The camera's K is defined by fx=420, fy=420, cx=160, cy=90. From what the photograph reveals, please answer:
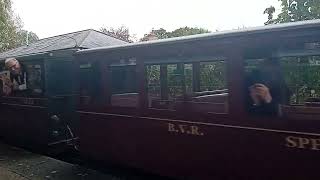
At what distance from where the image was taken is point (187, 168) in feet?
18.6

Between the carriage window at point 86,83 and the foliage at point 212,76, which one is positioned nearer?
the foliage at point 212,76

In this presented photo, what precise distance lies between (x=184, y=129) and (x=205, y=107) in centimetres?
49

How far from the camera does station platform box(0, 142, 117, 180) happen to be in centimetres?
716

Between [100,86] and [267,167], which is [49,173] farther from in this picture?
[267,167]

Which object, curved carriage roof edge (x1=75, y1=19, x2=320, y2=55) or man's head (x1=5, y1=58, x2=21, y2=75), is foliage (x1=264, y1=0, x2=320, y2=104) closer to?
curved carriage roof edge (x1=75, y1=19, x2=320, y2=55)

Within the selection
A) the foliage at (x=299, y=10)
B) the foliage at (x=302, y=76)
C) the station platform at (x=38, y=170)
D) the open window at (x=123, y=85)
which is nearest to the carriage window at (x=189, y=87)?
the open window at (x=123, y=85)

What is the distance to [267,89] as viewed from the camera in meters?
4.58

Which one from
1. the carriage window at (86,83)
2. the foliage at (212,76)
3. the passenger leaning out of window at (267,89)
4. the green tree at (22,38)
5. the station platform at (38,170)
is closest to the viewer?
the passenger leaning out of window at (267,89)

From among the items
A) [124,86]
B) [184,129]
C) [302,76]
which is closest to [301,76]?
[302,76]

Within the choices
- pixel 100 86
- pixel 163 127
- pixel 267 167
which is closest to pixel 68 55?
pixel 100 86

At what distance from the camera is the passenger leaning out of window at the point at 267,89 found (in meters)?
4.47

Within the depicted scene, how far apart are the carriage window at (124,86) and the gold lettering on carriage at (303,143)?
A: 265 cm

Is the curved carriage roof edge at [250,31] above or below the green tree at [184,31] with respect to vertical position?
below

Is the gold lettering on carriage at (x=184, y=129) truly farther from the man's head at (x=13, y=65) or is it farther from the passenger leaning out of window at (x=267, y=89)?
the man's head at (x=13, y=65)
